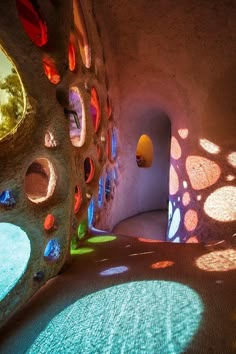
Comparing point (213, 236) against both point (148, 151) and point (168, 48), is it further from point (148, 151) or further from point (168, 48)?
point (148, 151)

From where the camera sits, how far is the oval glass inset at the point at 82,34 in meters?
2.62

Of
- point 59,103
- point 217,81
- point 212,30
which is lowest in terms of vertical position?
point 59,103

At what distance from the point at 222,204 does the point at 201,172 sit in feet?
1.67

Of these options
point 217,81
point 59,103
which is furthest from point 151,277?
point 217,81

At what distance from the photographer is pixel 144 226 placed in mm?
5527

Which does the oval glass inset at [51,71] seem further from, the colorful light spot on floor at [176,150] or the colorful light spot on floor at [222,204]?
the colorful light spot on floor at [176,150]

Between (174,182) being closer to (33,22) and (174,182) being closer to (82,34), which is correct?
(82,34)

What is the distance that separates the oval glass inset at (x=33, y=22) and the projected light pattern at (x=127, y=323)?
1.71 metres

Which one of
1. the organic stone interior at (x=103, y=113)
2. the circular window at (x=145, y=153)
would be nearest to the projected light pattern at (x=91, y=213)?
the organic stone interior at (x=103, y=113)

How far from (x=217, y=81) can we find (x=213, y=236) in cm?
183

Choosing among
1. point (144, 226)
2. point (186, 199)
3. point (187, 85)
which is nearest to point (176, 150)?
point (186, 199)

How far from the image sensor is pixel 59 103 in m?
1.92

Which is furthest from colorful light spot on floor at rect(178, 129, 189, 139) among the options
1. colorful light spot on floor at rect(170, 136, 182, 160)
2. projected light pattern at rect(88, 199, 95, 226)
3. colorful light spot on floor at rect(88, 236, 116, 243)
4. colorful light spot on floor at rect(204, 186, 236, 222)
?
colorful light spot on floor at rect(88, 236, 116, 243)

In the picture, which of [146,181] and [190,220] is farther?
[146,181]
